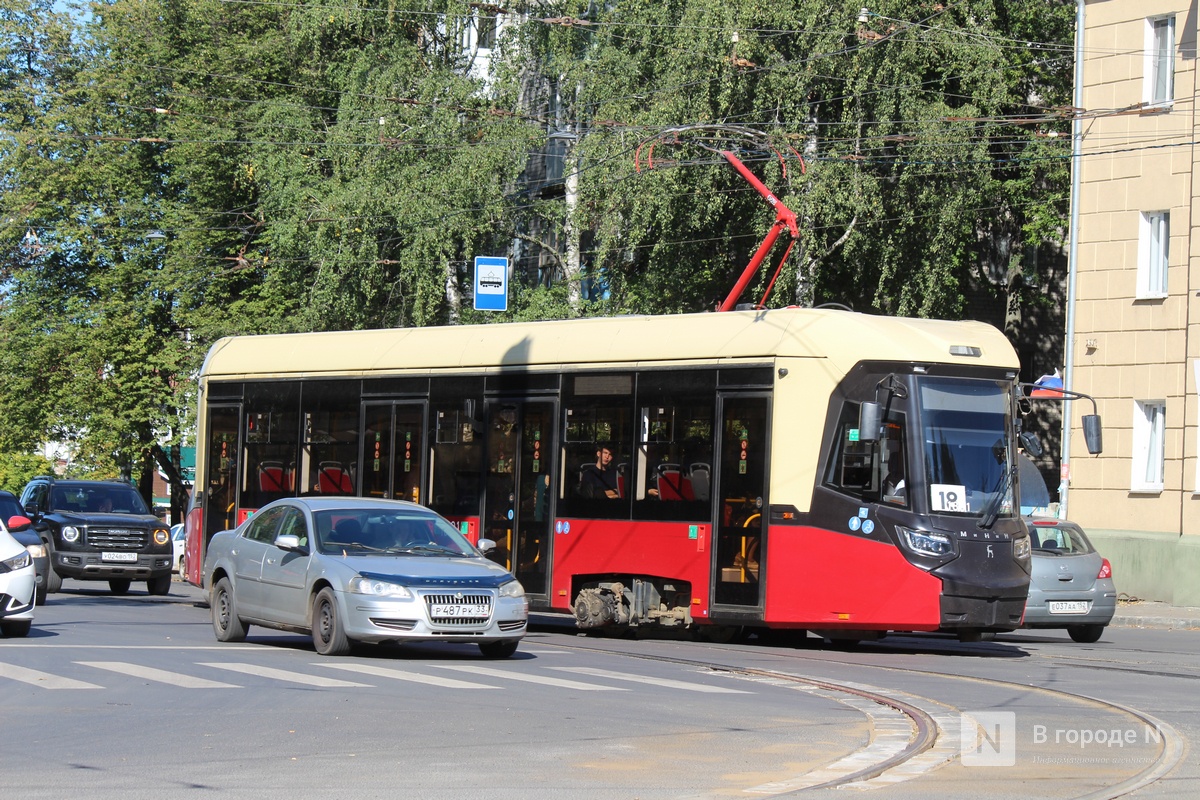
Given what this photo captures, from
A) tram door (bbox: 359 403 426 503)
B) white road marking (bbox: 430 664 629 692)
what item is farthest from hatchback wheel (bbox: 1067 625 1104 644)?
white road marking (bbox: 430 664 629 692)

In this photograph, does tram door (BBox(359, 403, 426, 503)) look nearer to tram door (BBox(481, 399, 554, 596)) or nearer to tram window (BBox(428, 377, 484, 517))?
tram window (BBox(428, 377, 484, 517))

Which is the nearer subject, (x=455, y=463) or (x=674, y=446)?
(x=674, y=446)

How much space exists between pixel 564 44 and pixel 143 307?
56.7 feet

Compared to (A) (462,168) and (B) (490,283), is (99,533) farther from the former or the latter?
(A) (462,168)

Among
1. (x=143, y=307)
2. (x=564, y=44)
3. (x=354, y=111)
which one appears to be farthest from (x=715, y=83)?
(x=143, y=307)

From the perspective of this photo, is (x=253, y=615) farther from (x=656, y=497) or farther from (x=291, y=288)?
(x=291, y=288)

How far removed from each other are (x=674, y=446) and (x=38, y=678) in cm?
778

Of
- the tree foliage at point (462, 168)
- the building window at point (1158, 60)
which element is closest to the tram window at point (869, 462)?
the tree foliage at point (462, 168)

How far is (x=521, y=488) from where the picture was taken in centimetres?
2078

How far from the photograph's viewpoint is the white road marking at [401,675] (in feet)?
45.3

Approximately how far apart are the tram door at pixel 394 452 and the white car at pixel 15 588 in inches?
215

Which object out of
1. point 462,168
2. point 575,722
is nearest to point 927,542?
point 575,722

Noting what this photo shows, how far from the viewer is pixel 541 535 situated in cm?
2048

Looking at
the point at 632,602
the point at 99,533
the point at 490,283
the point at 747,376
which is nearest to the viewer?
the point at 747,376
